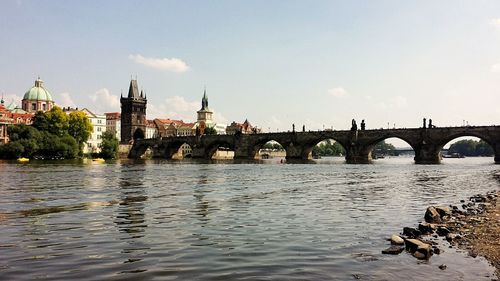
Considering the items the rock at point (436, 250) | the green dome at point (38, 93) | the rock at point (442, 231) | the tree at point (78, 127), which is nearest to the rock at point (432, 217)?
the rock at point (442, 231)

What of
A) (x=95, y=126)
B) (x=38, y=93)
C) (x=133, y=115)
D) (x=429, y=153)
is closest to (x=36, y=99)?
(x=38, y=93)

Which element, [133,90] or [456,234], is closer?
Result: [456,234]

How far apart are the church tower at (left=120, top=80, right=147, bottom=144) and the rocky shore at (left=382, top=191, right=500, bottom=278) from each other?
16763cm

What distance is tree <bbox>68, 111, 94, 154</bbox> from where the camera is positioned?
113812mm

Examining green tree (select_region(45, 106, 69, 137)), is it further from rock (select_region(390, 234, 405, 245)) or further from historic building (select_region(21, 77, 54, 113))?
rock (select_region(390, 234, 405, 245))

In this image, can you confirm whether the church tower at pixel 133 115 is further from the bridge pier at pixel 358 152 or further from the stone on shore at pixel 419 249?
the stone on shore at pixel 419 249

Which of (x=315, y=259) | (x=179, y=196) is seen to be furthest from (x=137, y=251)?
(x=179, y=196)

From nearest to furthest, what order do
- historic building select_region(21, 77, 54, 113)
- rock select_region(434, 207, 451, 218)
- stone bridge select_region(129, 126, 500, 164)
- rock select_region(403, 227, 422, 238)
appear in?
rock select_region(403, 227, 422, 238)
rock select_region(434, 207, 451, 218)
stone bridge select_region(129, 126, 500, 164)
historic building select_region(21, 77, 54, 113)

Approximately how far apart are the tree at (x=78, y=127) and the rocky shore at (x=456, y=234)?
353ft

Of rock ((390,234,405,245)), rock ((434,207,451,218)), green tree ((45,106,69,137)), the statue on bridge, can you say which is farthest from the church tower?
rock ((390,234,405,245))

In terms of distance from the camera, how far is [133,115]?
596 feet

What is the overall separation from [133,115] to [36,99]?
3475 centimetres

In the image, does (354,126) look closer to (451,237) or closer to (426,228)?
(426,228)

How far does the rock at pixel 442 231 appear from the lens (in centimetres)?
1378
